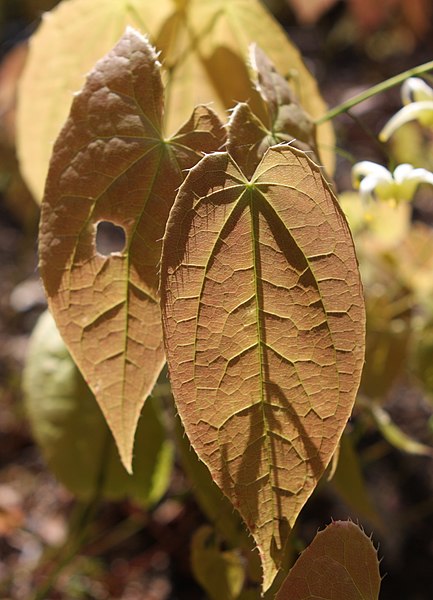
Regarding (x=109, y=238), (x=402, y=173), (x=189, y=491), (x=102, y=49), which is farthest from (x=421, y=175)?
(x=109, y=238)

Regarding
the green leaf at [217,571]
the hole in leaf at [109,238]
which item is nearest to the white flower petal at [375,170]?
the green leaf at [217,571]

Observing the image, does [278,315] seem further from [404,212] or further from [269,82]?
[404,212]

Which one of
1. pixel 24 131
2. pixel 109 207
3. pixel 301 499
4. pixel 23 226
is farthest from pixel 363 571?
pixel 23 226

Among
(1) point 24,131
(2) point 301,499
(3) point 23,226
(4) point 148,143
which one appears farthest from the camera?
(3) point 23,226

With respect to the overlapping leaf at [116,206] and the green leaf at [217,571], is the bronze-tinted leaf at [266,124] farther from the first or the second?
the green leaf at [217,571]

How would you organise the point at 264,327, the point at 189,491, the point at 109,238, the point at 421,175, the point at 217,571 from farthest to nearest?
the point at 109,238 < the point at 189,491 < the point at 217,571 < the point at 421,175 < the point at 264,327

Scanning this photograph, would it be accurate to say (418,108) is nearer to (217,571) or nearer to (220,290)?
(220,290)
